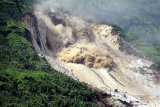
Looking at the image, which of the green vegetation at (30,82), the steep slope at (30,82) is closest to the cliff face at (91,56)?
the steep slope at (30,82)

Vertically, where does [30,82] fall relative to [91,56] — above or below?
below

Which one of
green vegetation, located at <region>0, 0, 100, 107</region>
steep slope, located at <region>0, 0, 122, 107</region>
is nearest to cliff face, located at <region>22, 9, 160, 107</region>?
steep slope, located at <region>0, 0, 122, 107</region>

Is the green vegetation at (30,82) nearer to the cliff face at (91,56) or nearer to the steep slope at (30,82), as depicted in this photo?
the steep slope at (30,82)

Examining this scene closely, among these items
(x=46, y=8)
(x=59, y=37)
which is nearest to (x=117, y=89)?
(x=59, y=37)

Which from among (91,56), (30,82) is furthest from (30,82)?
(91,56)

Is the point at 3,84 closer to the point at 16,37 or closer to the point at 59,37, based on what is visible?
the point at 16,37

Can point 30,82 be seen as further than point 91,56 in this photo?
No

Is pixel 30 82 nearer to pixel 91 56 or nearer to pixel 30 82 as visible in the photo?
pixel 30 82
